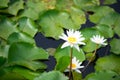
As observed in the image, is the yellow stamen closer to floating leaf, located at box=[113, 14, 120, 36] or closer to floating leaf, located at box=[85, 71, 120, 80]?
floating leaf, located at box=[85, 71, 120, 80]

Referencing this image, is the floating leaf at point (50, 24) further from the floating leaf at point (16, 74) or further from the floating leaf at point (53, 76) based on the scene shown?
the floating leaf at point (53, 76)

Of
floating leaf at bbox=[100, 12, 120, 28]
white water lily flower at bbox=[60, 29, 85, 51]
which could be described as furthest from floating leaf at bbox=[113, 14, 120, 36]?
white water lily flower at bbox=[60, 29, 85, 51]

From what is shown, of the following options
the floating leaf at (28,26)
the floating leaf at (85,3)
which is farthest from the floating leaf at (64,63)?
the floating leaf at (85,3)

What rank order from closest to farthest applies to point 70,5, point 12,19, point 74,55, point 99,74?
point 99,74 → point 74,55 → point 12,19 → point 70,5

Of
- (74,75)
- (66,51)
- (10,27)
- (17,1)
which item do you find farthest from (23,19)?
(74,75)

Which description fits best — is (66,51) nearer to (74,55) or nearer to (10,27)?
(74,55)

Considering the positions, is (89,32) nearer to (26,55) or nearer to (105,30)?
(105,30)
